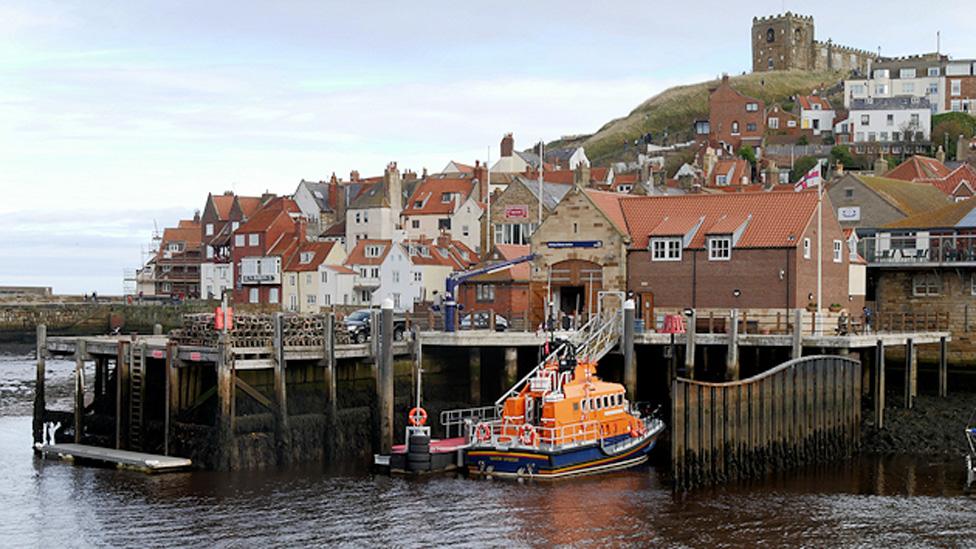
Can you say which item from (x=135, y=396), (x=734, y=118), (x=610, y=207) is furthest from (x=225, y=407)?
(x=734, y=118)

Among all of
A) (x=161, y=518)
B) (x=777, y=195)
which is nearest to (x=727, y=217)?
(x=777, y=195)

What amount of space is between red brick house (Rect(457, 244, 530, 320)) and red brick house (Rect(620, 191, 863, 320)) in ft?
15.5

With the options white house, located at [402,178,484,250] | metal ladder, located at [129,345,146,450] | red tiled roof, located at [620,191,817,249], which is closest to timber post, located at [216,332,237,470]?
metal ladder, located at [129,345,146,450]

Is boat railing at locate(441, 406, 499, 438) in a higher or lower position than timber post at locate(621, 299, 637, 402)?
lower

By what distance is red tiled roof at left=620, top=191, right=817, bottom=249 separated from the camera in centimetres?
4583

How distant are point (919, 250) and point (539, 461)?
23922 millimetres

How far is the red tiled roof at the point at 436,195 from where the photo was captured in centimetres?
9417

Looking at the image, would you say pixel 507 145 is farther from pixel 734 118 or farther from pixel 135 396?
pixel 135 396

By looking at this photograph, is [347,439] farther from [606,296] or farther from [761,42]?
[761,42]

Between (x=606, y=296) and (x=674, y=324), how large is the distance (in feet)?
19.7

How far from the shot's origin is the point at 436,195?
96.0 m

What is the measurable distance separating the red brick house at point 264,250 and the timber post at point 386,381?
169 feet

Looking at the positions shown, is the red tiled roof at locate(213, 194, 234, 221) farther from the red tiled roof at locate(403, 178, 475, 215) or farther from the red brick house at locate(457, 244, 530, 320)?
the red brick house at locate(457, 244, 530, 320)

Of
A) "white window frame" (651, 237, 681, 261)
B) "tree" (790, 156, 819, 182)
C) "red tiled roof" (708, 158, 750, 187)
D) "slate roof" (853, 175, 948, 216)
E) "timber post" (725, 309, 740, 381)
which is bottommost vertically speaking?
"timber post" (725, 309, 740, 381)
